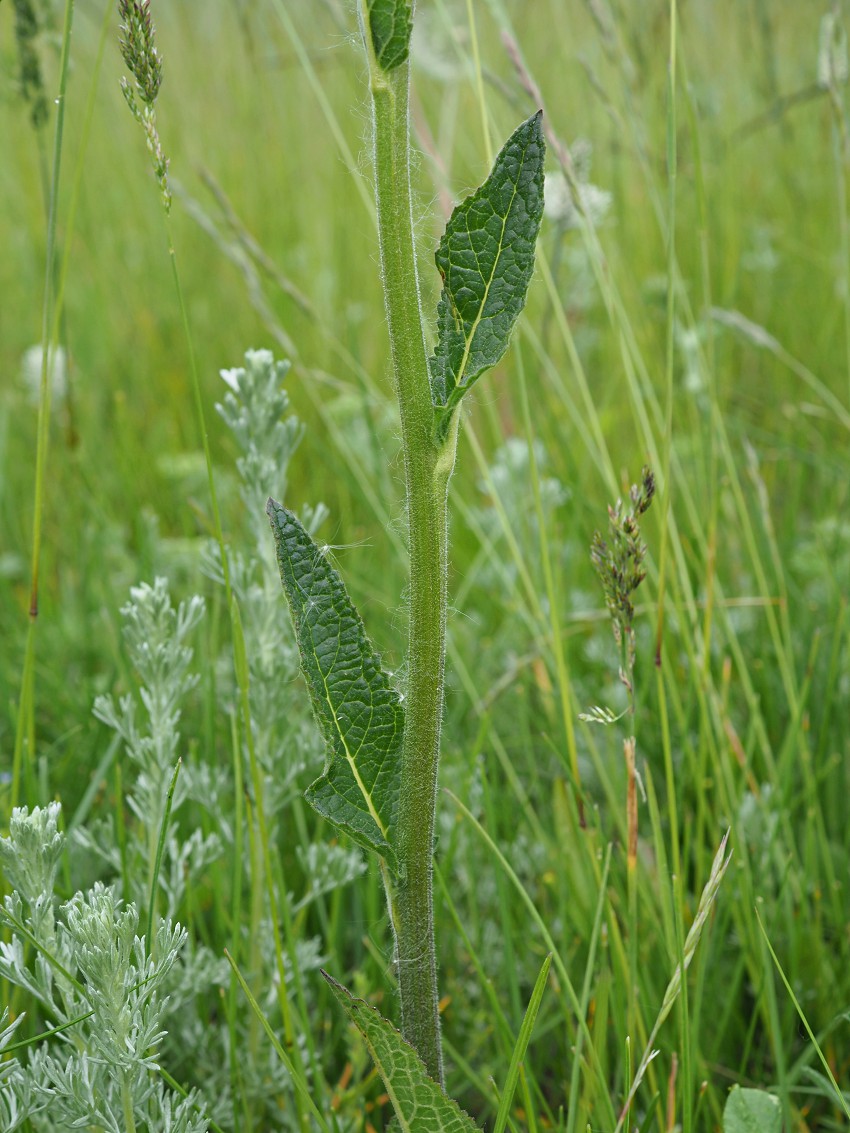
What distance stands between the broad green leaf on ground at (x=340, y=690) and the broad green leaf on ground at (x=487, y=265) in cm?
14

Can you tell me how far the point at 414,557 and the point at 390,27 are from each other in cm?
33

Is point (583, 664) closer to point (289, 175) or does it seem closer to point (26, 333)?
point (26, 333)

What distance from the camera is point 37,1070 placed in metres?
0.82

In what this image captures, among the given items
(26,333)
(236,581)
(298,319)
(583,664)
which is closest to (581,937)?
(236,581)

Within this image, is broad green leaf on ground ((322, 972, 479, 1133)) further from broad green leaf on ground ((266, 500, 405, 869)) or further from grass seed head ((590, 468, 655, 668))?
grass seed head ((590, 468, 655, 668))

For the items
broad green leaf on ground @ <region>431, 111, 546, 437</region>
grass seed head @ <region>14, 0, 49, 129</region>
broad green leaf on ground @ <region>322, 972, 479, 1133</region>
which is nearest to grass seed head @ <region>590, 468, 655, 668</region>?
broad green leaf on ground @ <region>431, 111, 546, 437</region>

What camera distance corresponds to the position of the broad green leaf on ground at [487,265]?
2.27 ft

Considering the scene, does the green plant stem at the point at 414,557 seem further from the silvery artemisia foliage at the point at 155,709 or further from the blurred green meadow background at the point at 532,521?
the silvery artemisia foliage at the point at 155,709

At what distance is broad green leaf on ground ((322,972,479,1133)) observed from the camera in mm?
703

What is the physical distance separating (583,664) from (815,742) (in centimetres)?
46

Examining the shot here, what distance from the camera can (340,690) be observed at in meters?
0.74

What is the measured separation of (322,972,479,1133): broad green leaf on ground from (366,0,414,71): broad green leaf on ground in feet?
1.97

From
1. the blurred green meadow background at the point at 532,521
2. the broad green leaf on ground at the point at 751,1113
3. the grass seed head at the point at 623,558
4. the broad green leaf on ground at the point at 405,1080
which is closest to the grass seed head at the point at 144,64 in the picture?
the blurred green meadow background at the point at 532,521

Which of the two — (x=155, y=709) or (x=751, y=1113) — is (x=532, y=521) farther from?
(x=751, y=1113)
